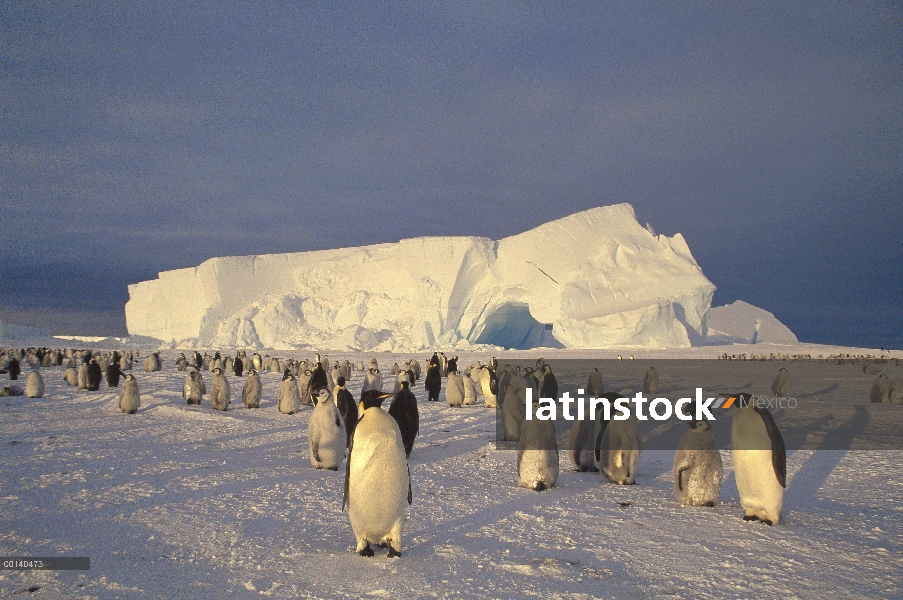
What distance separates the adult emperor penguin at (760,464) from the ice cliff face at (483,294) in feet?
98.6

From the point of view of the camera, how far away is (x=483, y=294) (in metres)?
37.9

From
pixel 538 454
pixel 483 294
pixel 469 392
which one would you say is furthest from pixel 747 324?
pixel 538 454

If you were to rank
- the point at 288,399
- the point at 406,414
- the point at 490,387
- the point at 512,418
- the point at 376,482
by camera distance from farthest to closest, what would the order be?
1. the point at 490,387
2. the point at 288,399
3. the point at 512,418
4. the point at 406,414
5. the point at 376,482

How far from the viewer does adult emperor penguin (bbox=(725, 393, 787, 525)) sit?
4.89 m

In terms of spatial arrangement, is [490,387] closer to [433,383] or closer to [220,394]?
[433,383]

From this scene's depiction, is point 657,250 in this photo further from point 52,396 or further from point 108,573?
point 108,573

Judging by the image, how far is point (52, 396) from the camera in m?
14.3

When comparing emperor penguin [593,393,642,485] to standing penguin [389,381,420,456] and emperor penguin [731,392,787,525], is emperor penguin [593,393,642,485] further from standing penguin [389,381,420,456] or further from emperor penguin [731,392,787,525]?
standing penguin [389,381,420,456]

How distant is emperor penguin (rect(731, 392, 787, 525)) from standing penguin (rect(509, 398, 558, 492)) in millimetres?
1638

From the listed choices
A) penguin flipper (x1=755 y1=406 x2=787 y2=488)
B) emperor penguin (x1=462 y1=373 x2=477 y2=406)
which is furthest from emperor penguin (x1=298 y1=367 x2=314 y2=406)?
penguin flipper (x1=755 y1=406 x2=787 y2=488)

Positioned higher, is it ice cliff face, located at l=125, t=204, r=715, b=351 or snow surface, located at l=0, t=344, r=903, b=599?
ice cliff face, located at l=125, t=204, r=715, b=351

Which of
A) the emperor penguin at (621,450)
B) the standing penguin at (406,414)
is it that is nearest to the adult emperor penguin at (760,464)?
the emperor penguin at (621,450)

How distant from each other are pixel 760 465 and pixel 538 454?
1.92m

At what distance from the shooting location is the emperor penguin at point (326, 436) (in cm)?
695
